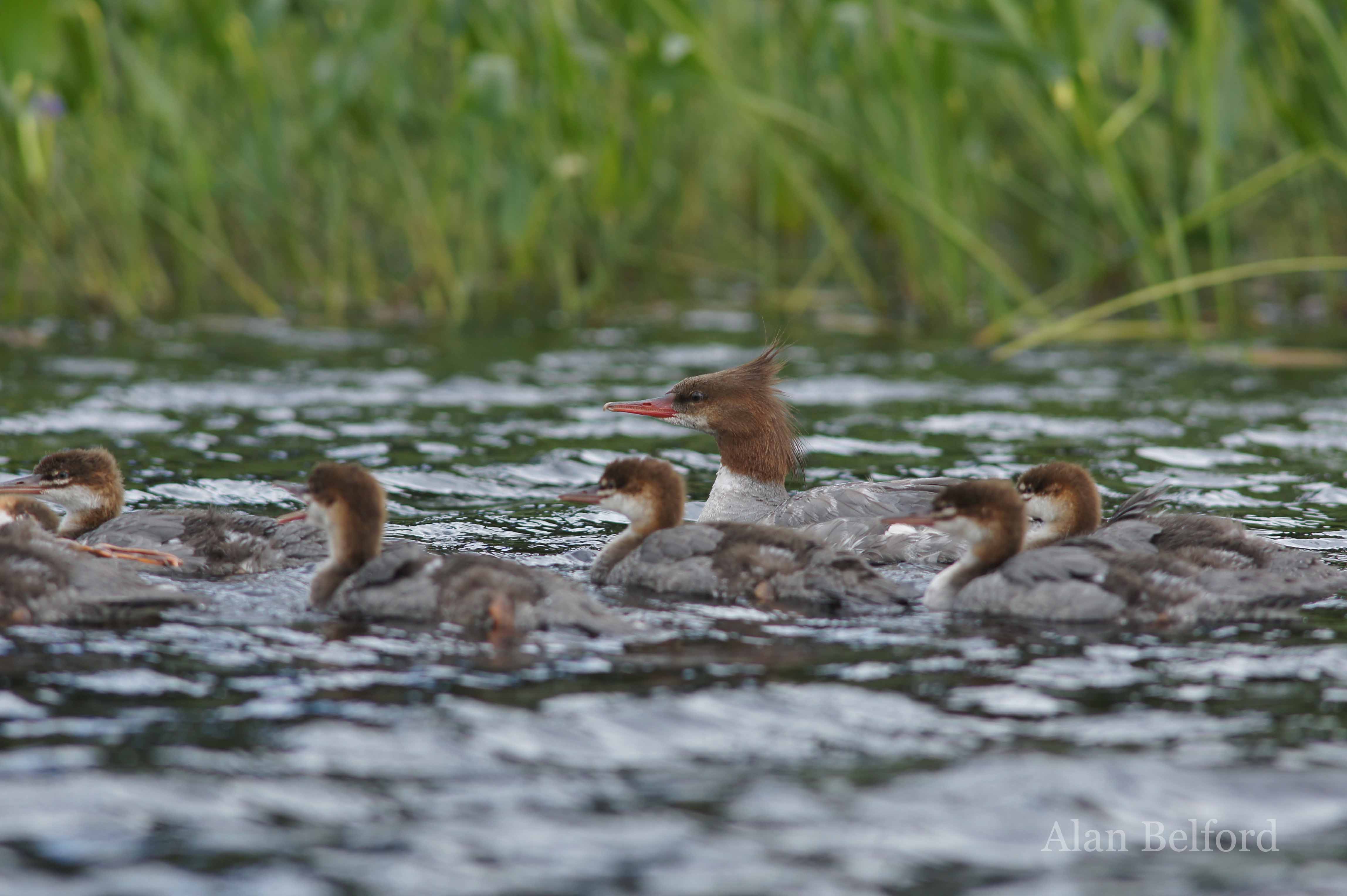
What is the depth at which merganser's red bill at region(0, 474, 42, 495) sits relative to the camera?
18.8 feet

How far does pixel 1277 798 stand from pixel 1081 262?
8.44 m

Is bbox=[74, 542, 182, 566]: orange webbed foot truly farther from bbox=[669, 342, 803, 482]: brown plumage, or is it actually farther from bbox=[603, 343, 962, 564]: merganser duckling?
bbox=[669, 342, 803, 482]: brown plumage

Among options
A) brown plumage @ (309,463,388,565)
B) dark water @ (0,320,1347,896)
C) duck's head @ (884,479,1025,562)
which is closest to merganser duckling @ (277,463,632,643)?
brown plumage @ (309,463,388,565)

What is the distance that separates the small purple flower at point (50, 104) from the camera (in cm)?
1031

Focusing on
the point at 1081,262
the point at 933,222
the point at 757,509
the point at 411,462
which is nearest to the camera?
the point at 757,509

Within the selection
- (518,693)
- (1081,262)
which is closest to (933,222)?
(1081,262)

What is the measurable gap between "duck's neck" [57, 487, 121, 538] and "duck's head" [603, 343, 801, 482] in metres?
2.00

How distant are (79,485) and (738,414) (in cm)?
253

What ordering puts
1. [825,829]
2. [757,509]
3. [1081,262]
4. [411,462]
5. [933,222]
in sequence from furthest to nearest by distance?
[1081,262]
[933,222]
[411,462]
[757,509]
[825,829]

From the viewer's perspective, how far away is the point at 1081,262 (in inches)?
449

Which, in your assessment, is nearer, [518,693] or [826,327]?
[518,693]

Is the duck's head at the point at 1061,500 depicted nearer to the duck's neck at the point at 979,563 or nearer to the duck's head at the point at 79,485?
the duck's neck at the point at 979,563

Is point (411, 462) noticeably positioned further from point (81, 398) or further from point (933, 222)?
point (933, 222)

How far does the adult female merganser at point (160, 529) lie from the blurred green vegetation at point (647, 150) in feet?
12.1
